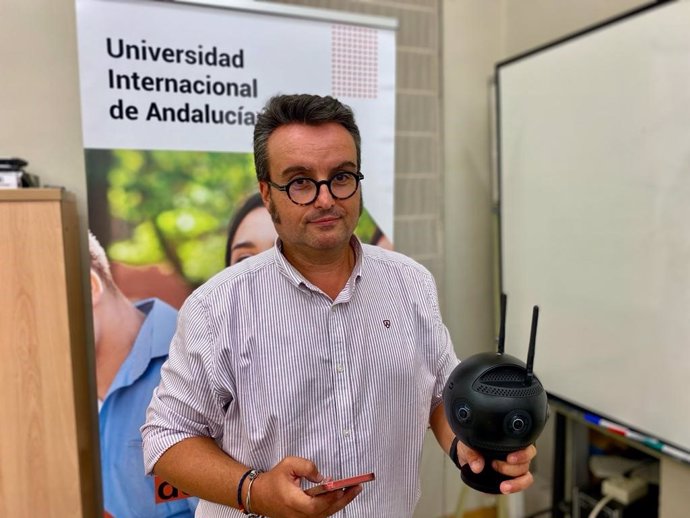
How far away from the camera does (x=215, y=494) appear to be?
1051 millimetres

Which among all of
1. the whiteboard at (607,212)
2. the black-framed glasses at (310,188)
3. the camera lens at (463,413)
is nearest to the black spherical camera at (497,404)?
the camera lens at (463,413)

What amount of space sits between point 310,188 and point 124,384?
41.5 inches

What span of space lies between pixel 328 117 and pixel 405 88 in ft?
3.86

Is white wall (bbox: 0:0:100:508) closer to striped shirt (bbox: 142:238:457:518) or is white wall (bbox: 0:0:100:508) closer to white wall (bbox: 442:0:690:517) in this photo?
striped shirt (bbox: 142:238:457:518)

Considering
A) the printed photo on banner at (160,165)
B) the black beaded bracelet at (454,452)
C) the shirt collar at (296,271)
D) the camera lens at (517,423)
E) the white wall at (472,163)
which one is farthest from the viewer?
the white wall at (472,163)

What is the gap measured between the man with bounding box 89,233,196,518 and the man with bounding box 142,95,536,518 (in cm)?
63

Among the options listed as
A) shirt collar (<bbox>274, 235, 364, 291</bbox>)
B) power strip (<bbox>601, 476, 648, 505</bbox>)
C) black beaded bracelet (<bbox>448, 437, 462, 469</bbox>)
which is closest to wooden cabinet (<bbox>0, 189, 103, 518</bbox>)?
shirt collar (<bbox>274, 235, 364, 291</bbox>)

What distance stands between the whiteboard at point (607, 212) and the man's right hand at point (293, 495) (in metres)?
1.17

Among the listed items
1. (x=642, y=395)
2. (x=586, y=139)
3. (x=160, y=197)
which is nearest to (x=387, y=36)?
(x=586, y=139)

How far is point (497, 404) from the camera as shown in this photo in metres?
0.80

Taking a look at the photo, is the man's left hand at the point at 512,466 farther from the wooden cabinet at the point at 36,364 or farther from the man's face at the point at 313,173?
the wooden cabinet at the point at 36,364

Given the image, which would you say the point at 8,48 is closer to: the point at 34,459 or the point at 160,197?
the point at 160,197

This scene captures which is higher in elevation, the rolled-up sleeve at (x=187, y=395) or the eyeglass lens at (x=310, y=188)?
the eyeglass lens at (x=310, y=188)

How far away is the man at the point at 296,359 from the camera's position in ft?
3.65
